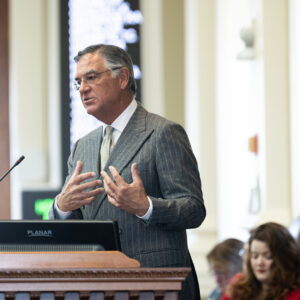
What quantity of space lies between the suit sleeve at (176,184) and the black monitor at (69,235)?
284 millimetres

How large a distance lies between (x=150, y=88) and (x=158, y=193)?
219 inches

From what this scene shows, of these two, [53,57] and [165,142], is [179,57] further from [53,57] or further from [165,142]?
[165,142]

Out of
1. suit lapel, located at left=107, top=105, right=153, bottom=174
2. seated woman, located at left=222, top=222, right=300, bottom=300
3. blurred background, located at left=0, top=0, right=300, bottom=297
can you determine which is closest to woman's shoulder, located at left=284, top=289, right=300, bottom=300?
seated woman, located at left=222, top=222, right=300, bottom=300

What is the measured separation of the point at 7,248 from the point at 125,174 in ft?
1.84

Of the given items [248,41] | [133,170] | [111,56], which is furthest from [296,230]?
[248,41]

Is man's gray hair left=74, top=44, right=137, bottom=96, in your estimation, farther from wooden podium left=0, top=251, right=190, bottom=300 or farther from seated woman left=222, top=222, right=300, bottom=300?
wooden podium left=0, top=251, right=190, bottom=300

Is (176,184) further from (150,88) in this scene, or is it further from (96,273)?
(150,88)

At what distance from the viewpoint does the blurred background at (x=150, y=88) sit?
770cm

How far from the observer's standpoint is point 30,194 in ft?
28.5

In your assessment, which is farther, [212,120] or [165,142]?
[212,120]

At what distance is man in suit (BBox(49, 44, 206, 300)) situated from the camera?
3.06 meters

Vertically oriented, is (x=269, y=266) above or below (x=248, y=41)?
below

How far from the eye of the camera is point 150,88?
345 inches

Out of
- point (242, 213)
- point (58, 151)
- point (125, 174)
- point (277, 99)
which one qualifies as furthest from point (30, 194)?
point (125, 174)
